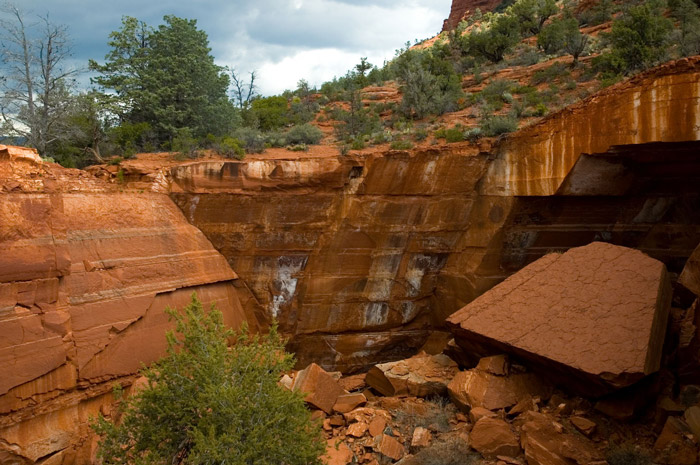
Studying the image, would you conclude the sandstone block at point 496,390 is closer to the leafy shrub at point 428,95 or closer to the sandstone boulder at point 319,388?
the sandstone boulder at point 319,388

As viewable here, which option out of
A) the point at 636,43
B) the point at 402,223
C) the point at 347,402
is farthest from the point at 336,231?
the point at 636,43

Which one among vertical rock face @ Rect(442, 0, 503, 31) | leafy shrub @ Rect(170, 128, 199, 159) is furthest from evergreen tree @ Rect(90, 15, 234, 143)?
vertical rock face @ Rect(442, 0, 503, 31)

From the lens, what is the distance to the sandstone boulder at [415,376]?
8.85 metres

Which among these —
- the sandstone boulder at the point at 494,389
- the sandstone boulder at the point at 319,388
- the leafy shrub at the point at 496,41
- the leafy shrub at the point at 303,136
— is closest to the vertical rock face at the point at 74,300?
the sandstone boulder at the point at 319,388

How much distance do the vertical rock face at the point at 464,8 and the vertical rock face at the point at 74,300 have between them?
153ft

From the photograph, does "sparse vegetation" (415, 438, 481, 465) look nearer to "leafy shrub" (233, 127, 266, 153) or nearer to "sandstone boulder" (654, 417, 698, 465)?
"sandstone boulder" (654, 417, 698, 465)

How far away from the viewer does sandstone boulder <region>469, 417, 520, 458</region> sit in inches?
262

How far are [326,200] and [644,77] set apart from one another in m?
6.64

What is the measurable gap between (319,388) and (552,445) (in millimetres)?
4080

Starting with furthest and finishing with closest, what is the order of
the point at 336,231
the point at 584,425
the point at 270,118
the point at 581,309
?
1. the point at 270,118
2. the point at 336,231
3. the point at 581,309
4. the point at 584,425

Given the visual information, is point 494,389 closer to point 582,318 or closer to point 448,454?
point 448,454

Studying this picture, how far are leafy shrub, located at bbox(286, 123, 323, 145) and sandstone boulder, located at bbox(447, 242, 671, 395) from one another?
25.4ft

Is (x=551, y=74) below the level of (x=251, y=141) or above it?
above

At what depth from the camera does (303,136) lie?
14000 mm
